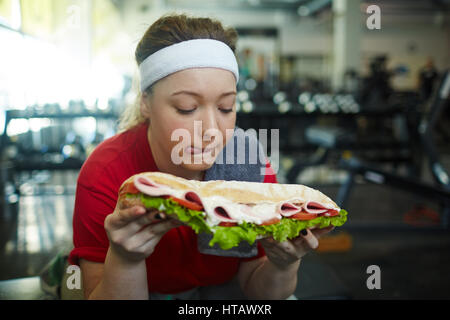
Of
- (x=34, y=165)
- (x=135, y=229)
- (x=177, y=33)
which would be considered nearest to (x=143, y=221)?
(x=135, y=229)

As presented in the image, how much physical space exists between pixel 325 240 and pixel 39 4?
8.18 feet

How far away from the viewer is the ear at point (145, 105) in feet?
2.77

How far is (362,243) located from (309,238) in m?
2.64

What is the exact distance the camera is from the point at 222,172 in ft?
2.66

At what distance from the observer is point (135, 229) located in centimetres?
67

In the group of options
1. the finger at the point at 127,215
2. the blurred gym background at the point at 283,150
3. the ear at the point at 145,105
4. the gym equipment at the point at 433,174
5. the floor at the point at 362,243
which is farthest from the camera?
the gym equipment at the point at 433,174

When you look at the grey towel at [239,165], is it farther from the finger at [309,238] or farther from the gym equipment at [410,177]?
the gym equipment at [410,177]

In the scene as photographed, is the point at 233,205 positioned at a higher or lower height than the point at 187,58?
lower

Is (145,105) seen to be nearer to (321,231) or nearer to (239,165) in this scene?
(239,165)

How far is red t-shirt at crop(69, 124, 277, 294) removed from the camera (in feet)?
2.83

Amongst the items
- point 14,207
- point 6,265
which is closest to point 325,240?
point 6,265

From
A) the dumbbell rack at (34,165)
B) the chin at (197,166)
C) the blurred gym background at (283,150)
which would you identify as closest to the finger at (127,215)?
the chin at (197,166)

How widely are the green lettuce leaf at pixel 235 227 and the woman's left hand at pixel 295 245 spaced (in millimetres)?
29

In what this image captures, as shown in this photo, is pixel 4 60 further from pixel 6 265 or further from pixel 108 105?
pixel 108 105
